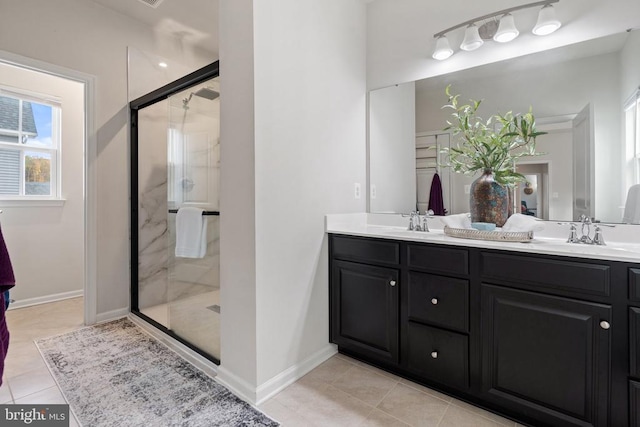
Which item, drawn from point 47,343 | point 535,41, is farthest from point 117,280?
point 535,41

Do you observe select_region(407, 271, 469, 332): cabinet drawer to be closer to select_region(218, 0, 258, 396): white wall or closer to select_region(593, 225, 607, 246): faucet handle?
select_region(593, 225, 607, 246): faucet handle

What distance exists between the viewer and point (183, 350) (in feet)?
6.95

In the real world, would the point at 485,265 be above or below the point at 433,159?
below

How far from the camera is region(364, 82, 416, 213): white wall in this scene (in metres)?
2.28

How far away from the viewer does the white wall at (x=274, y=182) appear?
64.0 inches

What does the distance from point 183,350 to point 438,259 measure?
181 centimetres

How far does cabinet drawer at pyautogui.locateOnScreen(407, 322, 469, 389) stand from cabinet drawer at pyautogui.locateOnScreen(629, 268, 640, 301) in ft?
2.18

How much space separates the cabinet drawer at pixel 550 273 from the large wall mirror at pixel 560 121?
1.96 ft

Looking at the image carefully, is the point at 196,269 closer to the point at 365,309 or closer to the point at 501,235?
the point at 365,309

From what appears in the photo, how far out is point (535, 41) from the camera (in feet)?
5.85

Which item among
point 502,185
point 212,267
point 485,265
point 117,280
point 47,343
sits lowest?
point 47,343

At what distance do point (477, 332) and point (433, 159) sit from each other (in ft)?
3.89

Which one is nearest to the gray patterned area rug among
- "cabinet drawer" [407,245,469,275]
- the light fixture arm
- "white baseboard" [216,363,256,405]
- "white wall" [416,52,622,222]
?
"white baseboard" [216,363,256,405]

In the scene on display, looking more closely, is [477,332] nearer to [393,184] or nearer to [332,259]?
[332,259]
